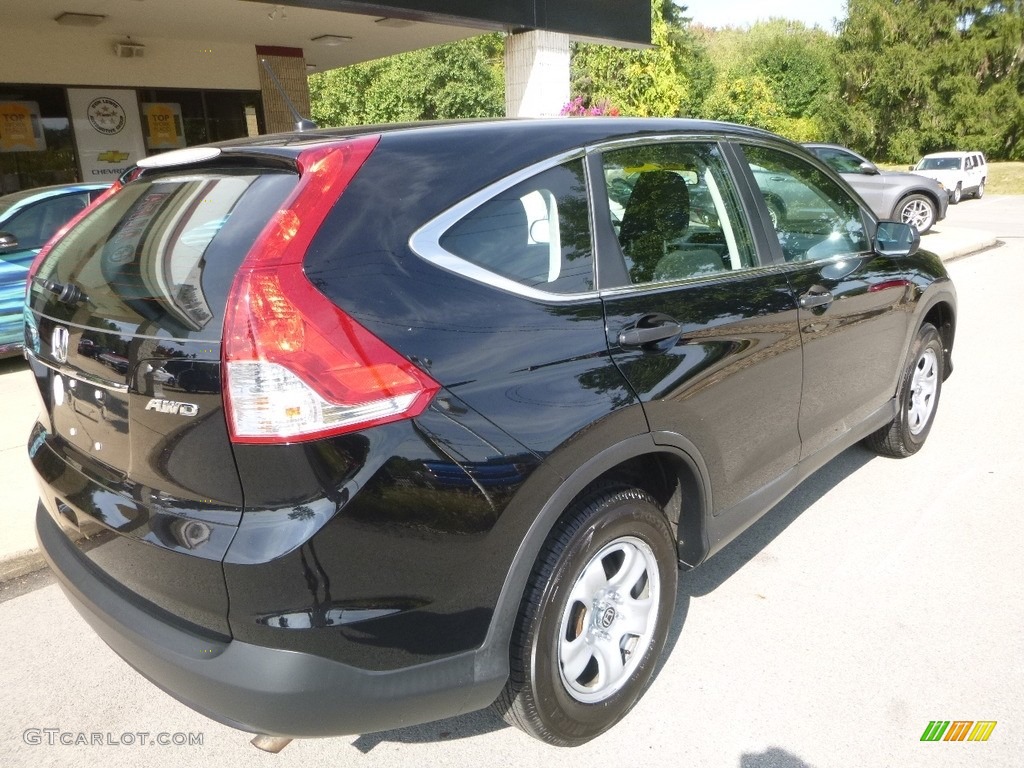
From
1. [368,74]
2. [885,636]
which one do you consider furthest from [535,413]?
[368,74]

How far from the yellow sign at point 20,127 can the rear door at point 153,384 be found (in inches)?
470

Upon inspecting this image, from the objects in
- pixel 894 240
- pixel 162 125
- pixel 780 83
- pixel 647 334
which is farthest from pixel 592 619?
pixel 780 83

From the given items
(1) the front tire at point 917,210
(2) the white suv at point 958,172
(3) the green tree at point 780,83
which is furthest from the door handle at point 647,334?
(3) the green tree at point 780,83

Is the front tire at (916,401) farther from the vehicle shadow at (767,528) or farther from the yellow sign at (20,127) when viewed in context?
the yellow sign at (20,127)

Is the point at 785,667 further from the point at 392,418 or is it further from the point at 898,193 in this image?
the point at 898,193

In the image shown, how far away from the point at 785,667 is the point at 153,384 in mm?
2250

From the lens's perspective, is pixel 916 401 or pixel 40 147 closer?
pixel 916 401

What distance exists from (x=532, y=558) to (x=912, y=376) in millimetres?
3103

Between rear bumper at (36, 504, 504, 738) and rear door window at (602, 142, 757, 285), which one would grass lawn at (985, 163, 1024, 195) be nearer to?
rear door window at (602, 142, 757, 285)

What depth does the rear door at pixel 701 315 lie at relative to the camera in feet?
8.03

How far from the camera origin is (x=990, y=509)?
13.2 ft

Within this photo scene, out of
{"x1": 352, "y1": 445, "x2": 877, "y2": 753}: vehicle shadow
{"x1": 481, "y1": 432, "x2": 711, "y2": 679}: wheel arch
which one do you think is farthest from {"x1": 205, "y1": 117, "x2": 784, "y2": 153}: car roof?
{"x1": 352, "y1": 445, "x2": 877, "y2": 753}: vehicle shadow

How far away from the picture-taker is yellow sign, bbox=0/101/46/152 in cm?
1209

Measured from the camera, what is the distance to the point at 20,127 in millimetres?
12273
